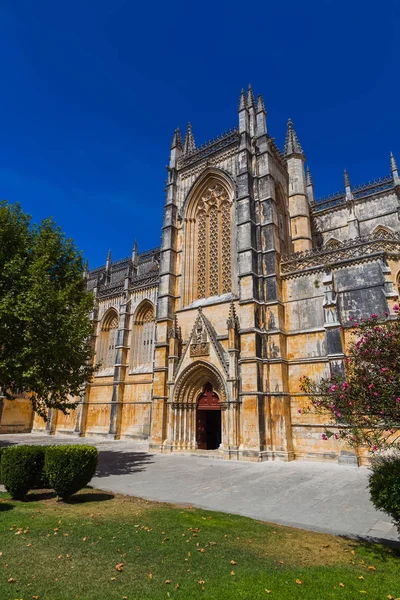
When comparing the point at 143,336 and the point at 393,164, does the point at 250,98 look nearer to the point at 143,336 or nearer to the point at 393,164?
the point at 393,164

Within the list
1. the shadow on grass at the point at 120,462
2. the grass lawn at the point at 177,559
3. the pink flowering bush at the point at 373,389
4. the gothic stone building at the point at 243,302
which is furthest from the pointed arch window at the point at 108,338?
the pink flowering bush at the point at 373,389

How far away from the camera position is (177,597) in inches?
169

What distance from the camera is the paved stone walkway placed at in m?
7.94

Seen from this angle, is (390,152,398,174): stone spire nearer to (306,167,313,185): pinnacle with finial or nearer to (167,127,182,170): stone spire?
(306,167,313,185): pinnacle with finial

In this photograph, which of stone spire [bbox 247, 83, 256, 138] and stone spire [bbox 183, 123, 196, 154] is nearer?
stone spire [bbox 247, 83, 256, 138]

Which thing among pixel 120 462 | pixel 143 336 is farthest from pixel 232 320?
pixel 143 336

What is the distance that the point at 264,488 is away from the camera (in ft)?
37.3

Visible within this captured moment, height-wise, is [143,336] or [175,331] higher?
[143,336]

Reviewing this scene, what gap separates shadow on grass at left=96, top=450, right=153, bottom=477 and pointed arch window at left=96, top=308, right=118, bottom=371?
39.8 feet

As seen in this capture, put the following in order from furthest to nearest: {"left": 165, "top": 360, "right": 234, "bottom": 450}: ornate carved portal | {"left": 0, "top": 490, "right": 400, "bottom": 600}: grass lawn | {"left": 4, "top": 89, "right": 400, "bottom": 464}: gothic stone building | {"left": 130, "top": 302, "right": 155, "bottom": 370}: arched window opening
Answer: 1. {"left": 130, "top": 302, "right": 155, "bottom": 370}: arched window opening
2. {"left": 165, "top": 360, "right": 234, "bottom": 450}: ornate carved portal
3. {"left": 4, "top": 89, "right": 400, "bottom": 464}: gothic stone building
4. {"left": 0, "top": 490, "right": 400, "bottom": 600}: grass lawn

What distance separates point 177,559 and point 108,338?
28.0 meters

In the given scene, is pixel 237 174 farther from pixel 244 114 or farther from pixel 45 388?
pixel 45 388

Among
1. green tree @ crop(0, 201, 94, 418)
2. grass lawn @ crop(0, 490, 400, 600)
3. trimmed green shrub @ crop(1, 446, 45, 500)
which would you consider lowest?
grass lawn @ crop(0, 490, 400, 600)

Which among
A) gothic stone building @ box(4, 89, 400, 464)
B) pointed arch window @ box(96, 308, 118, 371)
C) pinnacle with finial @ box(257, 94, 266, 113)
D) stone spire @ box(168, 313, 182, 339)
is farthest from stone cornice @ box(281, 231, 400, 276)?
pointed arch window @ box(96, 308, 118, 371)
